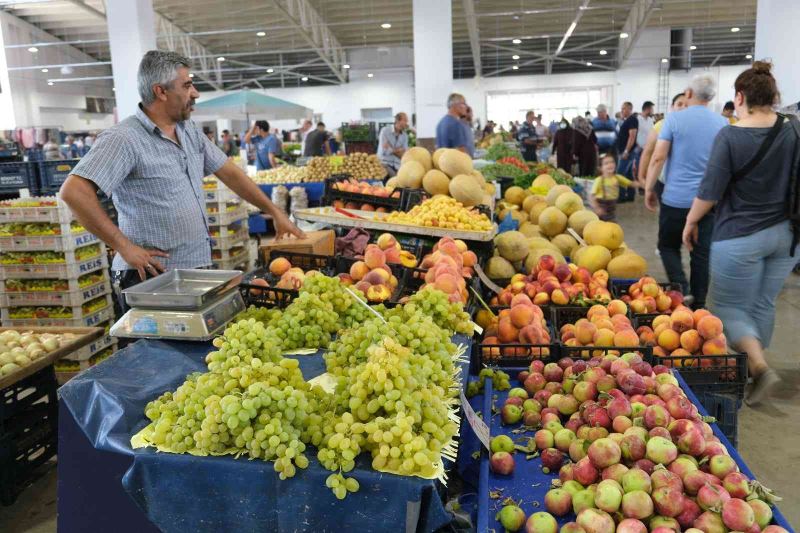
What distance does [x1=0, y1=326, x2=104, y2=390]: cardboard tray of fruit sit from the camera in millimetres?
2771

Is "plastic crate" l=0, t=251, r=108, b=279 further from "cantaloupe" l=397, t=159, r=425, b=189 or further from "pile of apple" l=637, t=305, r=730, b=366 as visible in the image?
"pile of apple" l=637, t=305, r=730, b=366

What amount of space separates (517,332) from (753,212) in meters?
1.69

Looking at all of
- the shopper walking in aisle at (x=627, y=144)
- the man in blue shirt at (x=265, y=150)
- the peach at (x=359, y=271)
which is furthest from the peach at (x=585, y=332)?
the man in blue shirt at (x=265, y=150)

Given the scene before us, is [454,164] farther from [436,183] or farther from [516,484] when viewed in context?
[516,484]

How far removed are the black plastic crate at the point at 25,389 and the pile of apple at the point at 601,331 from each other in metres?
2.46

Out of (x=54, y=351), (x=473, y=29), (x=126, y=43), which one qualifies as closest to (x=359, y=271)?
(x=54, y=351)

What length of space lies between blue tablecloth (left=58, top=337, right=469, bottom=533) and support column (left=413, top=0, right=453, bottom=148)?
348 inches

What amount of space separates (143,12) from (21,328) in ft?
28.9

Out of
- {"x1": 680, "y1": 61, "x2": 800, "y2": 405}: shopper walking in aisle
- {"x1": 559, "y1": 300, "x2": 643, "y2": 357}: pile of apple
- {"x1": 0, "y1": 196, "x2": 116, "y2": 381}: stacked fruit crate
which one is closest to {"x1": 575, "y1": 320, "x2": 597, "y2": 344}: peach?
{"x1": 559, "y1": 300, "x2": 643, "y2": 357}: pile of apple

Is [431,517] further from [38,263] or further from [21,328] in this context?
[38,263]

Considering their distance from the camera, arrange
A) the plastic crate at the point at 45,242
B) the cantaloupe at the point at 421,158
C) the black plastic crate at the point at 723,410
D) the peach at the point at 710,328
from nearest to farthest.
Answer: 1. the black plastic crate at the point at 723,410
2. the peach at the point at 710,328
3. the plastic crate at the point at 45,242
4. the cantaloupe at the point at 421,158

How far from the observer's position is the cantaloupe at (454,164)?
15.6ft

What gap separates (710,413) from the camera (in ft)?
7.56

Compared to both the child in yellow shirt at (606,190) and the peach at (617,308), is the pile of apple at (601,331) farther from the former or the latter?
the child in yellow shirt at (606,190)
